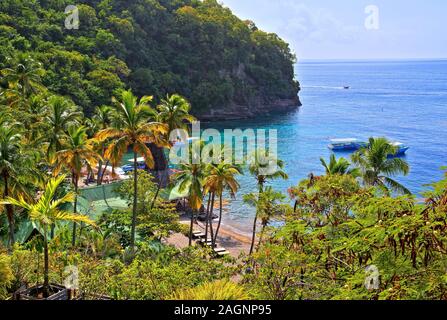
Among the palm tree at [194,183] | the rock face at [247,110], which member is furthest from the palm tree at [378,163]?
the rock face at [247,110]

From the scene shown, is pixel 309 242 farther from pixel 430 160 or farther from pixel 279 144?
pixel 279 144

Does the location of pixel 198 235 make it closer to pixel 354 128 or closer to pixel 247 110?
pixel 354 128

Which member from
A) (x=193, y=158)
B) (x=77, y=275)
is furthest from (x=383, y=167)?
(x=77, y=275)

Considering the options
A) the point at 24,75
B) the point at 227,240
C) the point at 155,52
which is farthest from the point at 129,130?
the point at 155,52

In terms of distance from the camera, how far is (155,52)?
93.4m

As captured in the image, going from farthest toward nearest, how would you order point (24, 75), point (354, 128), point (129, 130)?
point (354, 128) < point (24, 75) < point (129, 130)

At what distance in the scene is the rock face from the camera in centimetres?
9594

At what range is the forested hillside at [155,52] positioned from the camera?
6975cm

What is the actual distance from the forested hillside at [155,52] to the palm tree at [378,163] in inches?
1886

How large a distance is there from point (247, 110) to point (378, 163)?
74986 millimetres
